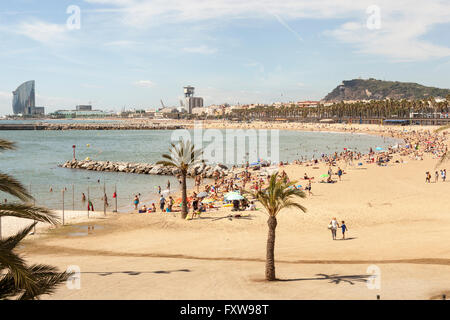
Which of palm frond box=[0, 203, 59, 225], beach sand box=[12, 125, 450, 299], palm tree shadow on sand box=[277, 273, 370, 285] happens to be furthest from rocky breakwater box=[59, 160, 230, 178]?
palm frond box=[0, 203, 59, 225]

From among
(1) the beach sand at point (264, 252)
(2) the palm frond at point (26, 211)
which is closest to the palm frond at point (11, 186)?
(2) the palm frond at point (26, 211)

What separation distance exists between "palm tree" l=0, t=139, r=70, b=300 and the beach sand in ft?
14.6

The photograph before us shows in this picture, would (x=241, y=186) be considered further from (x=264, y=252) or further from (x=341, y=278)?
(x=341, y=278)

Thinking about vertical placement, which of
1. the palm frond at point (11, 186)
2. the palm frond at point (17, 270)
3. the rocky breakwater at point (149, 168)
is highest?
the palm frond at point (11, 186)

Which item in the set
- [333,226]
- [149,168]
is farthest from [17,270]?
[149,168]

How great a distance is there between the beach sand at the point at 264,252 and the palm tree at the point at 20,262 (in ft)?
14.6

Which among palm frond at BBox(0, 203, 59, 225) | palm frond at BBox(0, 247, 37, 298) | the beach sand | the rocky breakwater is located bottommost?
the beach sand

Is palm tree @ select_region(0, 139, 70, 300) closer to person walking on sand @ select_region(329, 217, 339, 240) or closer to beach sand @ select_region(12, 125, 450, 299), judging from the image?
beach sand @ select_region(12, 125, 450, 299)

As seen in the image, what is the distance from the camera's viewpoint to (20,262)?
476 cm

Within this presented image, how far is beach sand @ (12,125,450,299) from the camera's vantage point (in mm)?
10883

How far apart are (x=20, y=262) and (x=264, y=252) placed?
11728 millimetres

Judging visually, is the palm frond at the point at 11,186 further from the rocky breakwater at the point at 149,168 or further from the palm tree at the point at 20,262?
the rocky breakwater at the point at 149,168

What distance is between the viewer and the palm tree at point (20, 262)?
4645 mm
